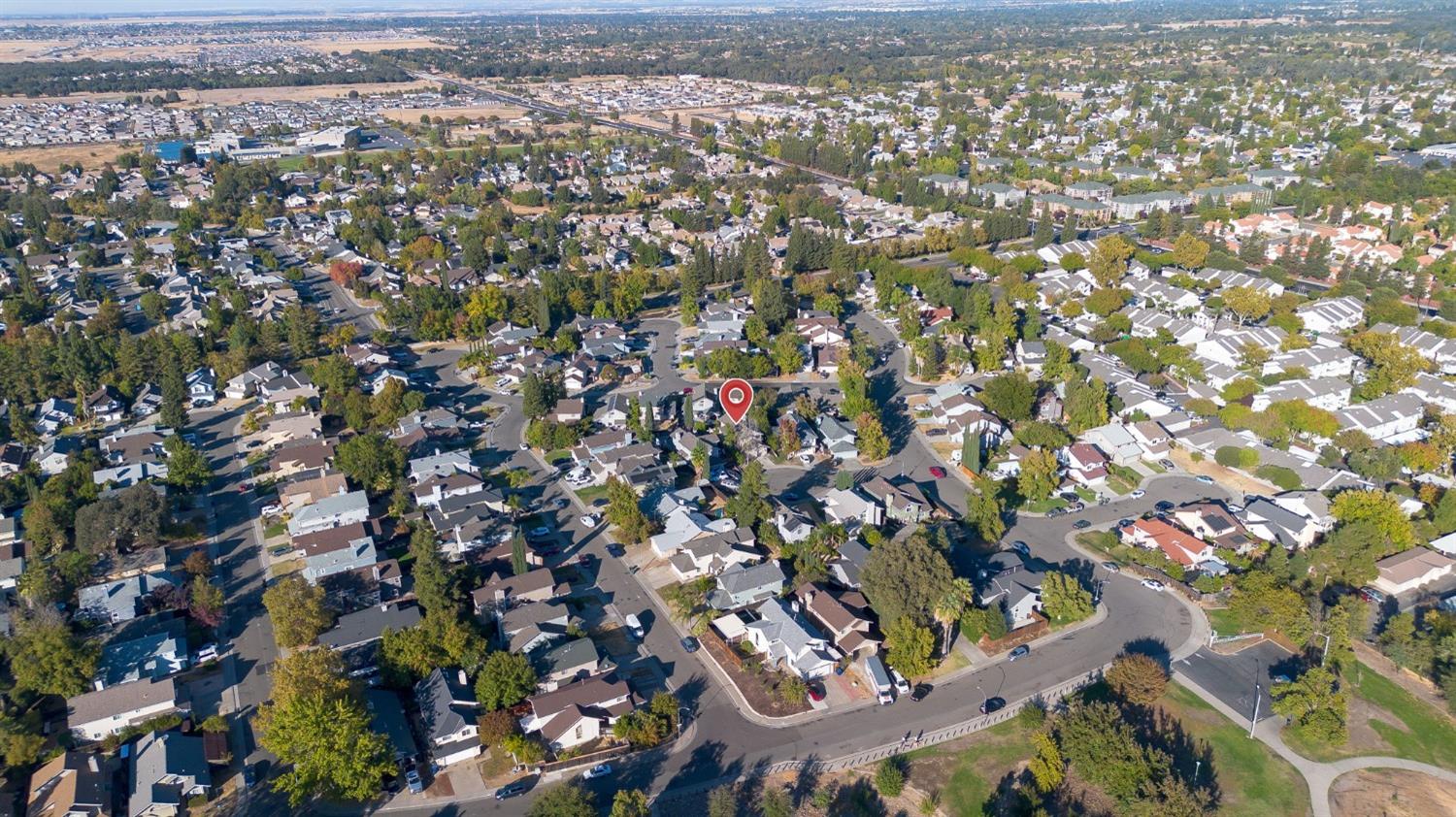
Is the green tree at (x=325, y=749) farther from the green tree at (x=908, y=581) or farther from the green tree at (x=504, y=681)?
the green tree at (x=908, y=581)

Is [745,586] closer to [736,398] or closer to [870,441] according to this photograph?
[870,441]

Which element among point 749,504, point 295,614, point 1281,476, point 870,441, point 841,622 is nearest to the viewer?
point 295,614

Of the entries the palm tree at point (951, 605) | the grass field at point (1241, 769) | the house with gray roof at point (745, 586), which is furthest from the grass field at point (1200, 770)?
the house with gray roof at point (745, 586)

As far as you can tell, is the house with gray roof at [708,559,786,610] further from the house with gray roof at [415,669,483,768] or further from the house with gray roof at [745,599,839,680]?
the house with gray roof at [415,669,483,768]

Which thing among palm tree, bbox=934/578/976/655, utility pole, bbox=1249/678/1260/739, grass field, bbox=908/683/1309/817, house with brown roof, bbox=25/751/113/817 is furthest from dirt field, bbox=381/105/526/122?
utility pole, bbox=1249/678/1260/739

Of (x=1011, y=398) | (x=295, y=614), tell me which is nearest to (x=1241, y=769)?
(x=1011, y=398)

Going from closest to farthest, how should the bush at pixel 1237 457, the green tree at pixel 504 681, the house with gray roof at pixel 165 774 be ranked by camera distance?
1. the house with gray roof at pixel 165 774
2. the green tree at pixel 504 681
3. the bush at pixel 1237 457

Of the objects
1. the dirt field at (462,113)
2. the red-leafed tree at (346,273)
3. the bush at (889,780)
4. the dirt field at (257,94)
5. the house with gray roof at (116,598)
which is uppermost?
the dirt field at (257,94)
